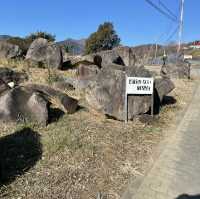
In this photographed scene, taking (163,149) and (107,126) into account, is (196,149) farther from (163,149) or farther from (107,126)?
(107,126)

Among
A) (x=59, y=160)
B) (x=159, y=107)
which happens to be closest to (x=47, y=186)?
(x=59, y=160)

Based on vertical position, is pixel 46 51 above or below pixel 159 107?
above

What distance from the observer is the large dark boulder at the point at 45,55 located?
1619 centimetres

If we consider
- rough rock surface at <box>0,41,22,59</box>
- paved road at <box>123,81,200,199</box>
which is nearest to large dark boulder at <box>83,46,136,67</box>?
rough rock surface at <box>0,41,22,59</box>

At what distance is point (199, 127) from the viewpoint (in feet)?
34.9

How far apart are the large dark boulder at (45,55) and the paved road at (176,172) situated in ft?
24.9

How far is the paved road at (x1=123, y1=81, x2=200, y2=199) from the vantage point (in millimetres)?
6137

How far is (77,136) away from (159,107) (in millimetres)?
4347

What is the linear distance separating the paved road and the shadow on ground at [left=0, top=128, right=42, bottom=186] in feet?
5.63


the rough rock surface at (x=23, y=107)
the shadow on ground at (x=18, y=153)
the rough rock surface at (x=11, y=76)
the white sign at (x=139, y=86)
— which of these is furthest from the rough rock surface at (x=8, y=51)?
the shadow on ground at (x=18, y=153)

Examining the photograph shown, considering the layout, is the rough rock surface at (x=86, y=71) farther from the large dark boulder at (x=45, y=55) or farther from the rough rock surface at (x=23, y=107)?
the rough rock surface at (x=23, y=107)

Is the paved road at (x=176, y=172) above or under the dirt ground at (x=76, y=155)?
under

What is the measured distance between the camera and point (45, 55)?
53.5ft

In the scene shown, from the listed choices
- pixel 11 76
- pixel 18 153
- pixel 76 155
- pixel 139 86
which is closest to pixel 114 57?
pixel 11 76
